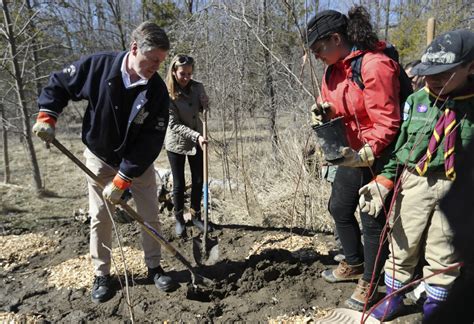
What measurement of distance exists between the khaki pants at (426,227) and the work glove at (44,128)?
2.26m

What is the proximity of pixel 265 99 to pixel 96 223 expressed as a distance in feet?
13.9

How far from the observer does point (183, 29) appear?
18.5 feet

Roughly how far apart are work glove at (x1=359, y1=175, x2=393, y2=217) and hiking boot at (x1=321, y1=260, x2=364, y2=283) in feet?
2.79

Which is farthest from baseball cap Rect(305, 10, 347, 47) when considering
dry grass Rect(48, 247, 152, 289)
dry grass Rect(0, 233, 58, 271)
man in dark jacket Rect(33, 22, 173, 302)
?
dry grass Rect(0, 233, 58, 271)

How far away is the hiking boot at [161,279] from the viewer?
2.93 meters

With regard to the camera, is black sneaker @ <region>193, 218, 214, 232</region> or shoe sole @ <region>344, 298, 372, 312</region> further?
black sneaker @ <region>193, 218, 214, 232</region>

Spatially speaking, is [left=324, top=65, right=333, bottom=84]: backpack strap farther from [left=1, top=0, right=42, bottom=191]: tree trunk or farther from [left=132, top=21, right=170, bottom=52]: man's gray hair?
[left=1, top=0, right=42, bottom=191]: tree trunk

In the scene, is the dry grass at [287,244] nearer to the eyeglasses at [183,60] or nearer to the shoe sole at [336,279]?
the shoe sole at [336,279]

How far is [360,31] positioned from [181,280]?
7.57ft

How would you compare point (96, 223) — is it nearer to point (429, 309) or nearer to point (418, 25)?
point (429, 309)

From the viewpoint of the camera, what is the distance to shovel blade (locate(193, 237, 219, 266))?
3361mm

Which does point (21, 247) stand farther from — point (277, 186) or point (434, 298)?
point (434, 298)

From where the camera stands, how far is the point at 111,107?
258cm

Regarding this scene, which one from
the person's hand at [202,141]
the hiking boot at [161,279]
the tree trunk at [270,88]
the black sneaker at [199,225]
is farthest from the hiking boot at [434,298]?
the tree trunk at [270,88]
